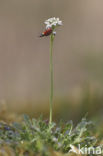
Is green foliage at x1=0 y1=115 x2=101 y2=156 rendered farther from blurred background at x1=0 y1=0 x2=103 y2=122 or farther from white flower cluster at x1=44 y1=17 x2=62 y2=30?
blurred background at x1=0 y1=0 x2=103 y2=122

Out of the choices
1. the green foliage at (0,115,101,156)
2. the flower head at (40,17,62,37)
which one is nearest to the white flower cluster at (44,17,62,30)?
the flower head at (40,17,62,37)

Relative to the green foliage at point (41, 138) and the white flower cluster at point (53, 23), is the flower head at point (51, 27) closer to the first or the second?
the white flower cluster at point (53, 23)

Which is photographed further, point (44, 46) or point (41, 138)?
point (44, 46)

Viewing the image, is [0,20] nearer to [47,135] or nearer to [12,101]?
[12,101]

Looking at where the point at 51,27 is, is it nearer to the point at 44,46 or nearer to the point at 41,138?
the point at 41,138

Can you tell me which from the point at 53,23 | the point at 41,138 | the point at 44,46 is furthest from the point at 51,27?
the point at 44,46

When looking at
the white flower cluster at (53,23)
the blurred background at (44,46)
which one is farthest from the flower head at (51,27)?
the blurred background at (44,46)

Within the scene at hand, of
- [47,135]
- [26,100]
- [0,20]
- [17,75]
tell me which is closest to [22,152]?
[47,135]
